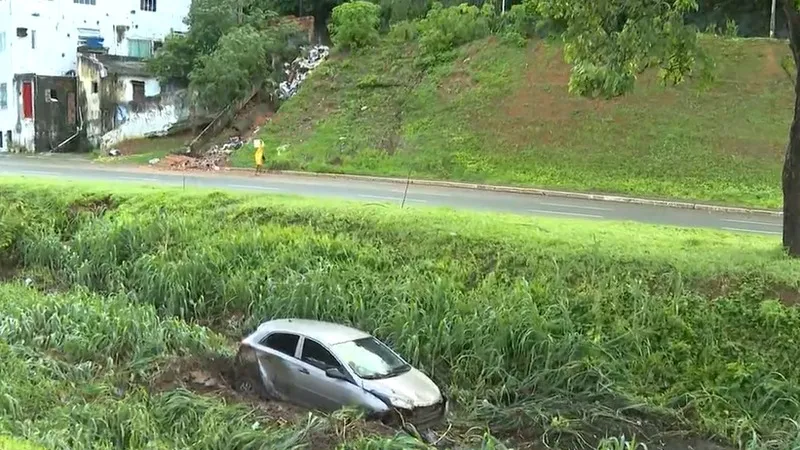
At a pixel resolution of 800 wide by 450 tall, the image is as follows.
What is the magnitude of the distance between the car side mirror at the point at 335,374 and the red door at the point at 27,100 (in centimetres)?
4017

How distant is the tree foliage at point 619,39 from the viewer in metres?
12.6

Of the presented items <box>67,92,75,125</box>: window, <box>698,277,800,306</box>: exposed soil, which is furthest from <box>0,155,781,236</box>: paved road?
<box>67,92,75,125</box>: window

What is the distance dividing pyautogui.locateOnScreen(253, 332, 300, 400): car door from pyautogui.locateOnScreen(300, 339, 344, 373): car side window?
0.52ft

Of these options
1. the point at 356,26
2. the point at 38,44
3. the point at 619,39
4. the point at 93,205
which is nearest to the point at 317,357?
the point at 619,39

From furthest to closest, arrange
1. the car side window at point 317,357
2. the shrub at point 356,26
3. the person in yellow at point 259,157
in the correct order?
the shrub at point 356,26, the person in yellow at point 259,157, the car side window at point 317,357

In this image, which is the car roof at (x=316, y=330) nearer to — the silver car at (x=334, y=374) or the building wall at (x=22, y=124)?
the silver car at (x=334, y=374)

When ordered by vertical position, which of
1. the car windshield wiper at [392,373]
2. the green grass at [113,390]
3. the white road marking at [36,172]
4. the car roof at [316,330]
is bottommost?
the green grass at [113,390]

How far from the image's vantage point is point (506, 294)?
12117 millimetres

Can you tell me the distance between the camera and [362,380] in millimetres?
9391

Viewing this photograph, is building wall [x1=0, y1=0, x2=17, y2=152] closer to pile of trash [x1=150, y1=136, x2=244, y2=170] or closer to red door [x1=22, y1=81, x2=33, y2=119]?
red door [x1=22, y1=81, x2=33, y2=119]

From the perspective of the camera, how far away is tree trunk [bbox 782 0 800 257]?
1229 centimetres

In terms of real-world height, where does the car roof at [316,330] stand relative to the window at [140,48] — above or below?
below

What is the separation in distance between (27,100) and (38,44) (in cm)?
368

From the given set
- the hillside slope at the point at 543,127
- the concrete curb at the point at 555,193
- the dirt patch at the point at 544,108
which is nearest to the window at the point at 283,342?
the concrete curb at the point at 555,193
